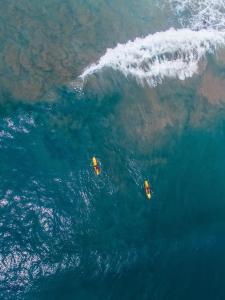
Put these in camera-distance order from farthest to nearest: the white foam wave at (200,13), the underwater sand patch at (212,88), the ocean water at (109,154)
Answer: the white foam wave at (200,13)
the underwater sand patch at (212,88)
the ocean water at (109,154)

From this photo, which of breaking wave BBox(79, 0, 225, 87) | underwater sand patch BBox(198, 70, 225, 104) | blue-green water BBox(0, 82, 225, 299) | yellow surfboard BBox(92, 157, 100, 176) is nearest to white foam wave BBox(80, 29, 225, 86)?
breaking wave BBox(79, 0, 225, 87)

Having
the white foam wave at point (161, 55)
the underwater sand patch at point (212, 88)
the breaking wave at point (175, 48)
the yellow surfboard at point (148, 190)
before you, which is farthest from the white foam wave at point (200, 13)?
the yellow surfboard at point (148, 190)

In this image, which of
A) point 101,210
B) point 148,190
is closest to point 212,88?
point 148,190

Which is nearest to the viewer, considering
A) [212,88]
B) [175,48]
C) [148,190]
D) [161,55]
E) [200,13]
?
[148,190]

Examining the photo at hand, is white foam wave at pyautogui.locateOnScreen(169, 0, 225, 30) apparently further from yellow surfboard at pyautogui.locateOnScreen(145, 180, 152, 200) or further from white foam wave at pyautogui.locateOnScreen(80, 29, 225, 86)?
yellow surfboard at pyautogui.locateOnScreen(145, 180, 152, 200)

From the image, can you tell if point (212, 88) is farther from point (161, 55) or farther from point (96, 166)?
point (96, 166)

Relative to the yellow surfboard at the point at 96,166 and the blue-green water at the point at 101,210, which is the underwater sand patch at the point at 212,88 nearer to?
the blue-green water at the point at 101,210
